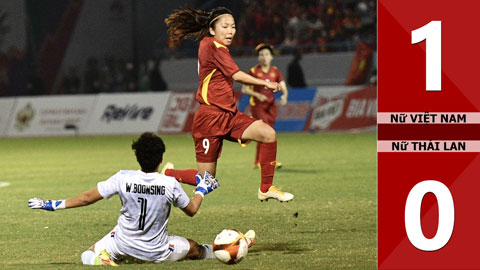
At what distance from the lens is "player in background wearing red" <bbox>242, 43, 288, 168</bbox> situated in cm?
1484

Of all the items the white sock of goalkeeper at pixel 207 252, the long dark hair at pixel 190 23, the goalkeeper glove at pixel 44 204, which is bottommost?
the white sock of goalkeeper at pixel 207 252

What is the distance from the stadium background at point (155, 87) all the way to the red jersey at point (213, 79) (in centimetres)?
149

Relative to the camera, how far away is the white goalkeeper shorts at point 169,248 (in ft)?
21.3

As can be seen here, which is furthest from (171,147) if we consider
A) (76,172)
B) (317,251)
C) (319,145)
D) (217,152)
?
(317,251)

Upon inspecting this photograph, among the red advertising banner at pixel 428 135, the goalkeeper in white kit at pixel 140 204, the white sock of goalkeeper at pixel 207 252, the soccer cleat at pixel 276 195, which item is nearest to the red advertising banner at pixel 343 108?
the soccer cleat at pixel 276 195

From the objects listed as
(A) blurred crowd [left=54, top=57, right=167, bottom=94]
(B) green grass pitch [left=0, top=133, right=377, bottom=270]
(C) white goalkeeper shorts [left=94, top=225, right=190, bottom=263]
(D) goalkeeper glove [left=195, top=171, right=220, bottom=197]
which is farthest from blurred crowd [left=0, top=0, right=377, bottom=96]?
(C) white goalkeeper shorts [left=94, top=225, right=190, bottom=263]

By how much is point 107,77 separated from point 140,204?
26.3 m

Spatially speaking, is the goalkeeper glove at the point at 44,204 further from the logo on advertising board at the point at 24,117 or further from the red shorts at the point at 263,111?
the logo on advertising board at the point at 24,117

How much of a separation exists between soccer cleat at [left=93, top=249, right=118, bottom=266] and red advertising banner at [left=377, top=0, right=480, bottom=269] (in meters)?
2.62

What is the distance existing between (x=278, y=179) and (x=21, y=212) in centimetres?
437

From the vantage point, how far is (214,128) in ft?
28.3

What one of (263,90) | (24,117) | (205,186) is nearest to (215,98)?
(205,186)

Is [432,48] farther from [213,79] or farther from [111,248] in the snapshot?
[213,79]

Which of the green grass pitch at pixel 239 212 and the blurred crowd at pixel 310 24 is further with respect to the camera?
the blurred crowd at pixel 310 24
